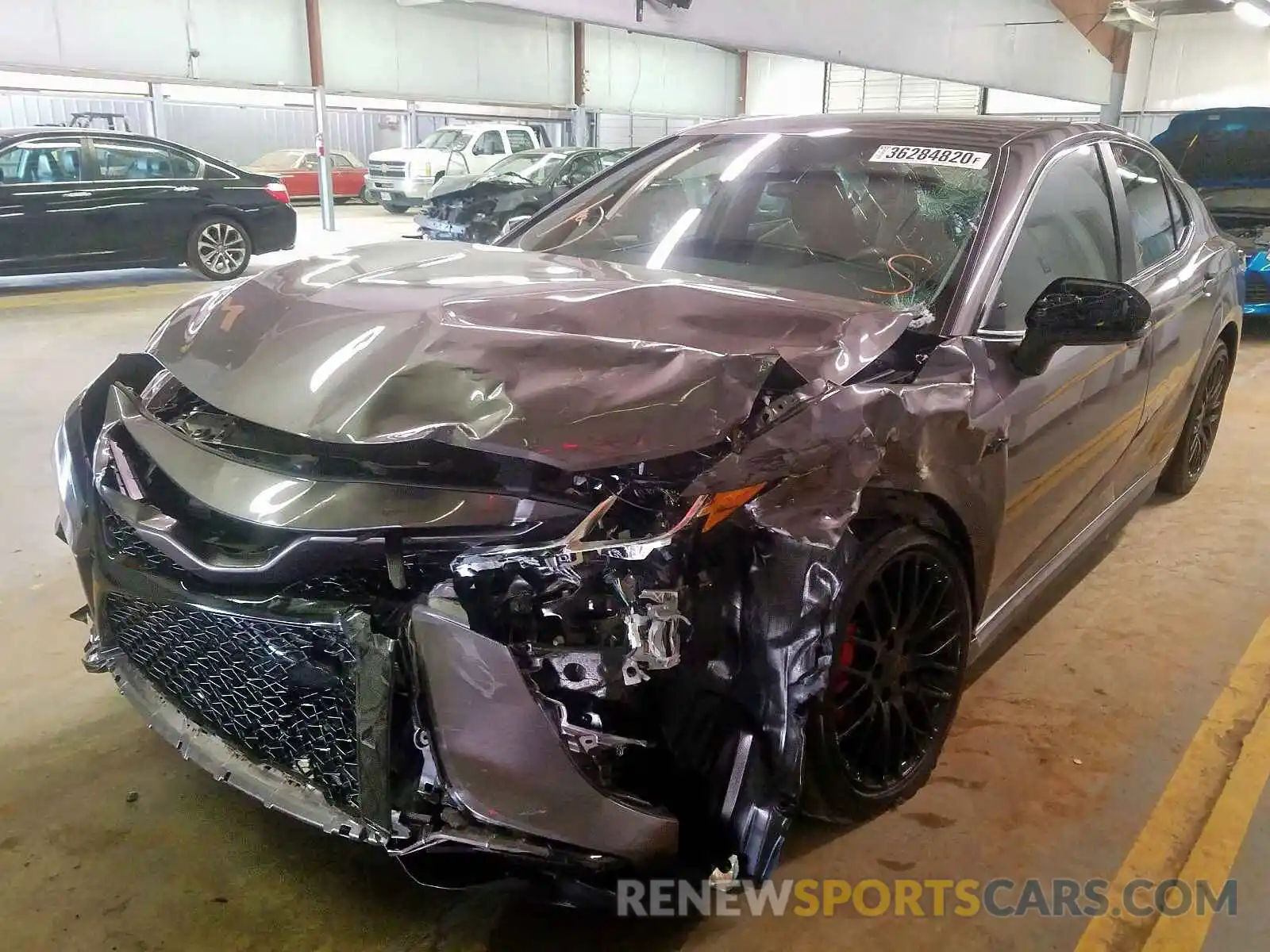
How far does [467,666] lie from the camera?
60.1 inches

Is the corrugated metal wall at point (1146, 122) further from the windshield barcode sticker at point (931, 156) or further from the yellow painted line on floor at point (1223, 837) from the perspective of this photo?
the yellow painted line on floor at point (1223, 837)

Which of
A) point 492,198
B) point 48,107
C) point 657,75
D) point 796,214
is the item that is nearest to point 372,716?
point 796,214

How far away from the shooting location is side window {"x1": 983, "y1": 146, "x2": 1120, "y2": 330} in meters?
2.43

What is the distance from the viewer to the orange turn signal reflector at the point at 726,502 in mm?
1659

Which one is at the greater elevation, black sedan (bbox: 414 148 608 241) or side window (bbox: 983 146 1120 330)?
side window (bbox: 983 146 1120 330)

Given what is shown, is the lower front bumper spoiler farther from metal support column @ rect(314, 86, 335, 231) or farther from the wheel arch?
metal support column @ rect(314, 86, 335, 231)

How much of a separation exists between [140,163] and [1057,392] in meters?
9.06

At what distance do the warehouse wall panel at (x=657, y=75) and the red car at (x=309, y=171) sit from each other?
4889 mm

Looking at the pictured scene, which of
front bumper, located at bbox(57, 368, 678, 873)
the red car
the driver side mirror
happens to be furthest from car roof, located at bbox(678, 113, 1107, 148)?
the red car

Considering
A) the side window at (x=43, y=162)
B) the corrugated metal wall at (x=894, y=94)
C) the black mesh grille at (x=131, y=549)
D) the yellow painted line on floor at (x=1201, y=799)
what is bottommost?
the yellow painted line on floor at (x=1201, y=799)

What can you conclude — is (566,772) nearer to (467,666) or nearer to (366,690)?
(467,666)

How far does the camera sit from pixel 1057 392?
2479mm

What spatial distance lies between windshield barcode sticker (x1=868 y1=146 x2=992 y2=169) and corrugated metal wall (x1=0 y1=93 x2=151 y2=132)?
1489 centimetres

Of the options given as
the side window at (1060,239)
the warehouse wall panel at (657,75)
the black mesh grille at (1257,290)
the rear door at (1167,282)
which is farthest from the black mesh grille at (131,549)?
the warehouse wall panel at (657,75)
